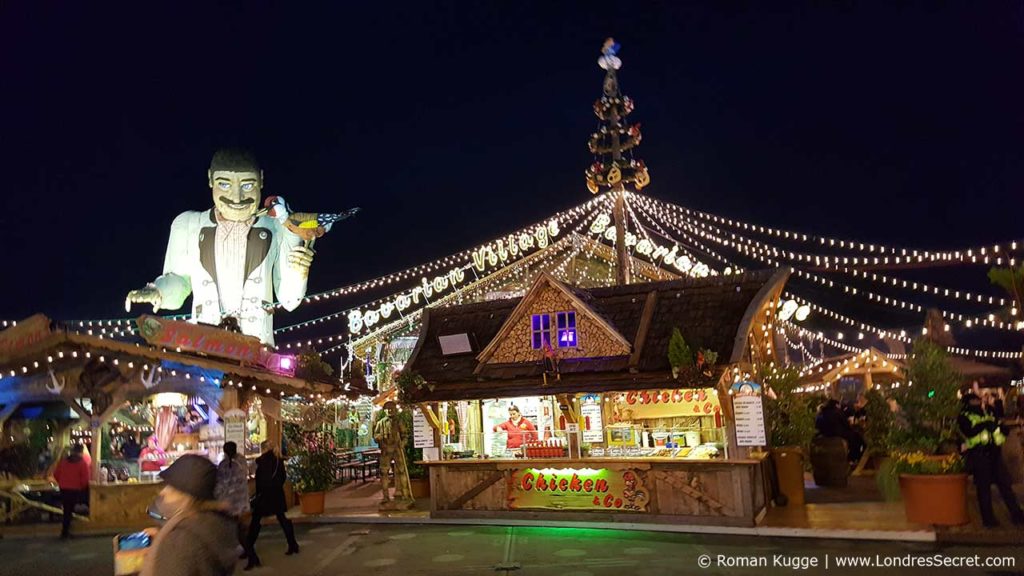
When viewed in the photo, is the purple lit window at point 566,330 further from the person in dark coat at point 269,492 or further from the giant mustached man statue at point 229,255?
the giant mustached man statue at point 229,255

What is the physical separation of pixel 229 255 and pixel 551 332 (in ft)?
67.4

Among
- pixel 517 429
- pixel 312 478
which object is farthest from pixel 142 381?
pixel 517 429

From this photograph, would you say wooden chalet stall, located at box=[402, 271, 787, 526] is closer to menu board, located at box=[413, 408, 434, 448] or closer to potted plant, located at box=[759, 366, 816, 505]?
menu board, located at box=[413, 408, 434, 448]

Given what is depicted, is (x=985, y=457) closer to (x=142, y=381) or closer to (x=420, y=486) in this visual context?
(x=420, y=486)

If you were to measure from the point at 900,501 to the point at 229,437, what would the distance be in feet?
41.1

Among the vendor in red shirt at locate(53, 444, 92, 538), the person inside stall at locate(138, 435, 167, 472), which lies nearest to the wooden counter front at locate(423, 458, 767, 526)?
the person inside stall at locate(138, 435, 167, 472)

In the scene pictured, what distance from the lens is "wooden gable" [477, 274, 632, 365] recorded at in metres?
12.4

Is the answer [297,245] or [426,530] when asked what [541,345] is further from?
[297,245]

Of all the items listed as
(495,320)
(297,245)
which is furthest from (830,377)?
(297,245)

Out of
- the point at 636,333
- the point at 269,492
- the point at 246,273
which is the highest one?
the point at 246,273

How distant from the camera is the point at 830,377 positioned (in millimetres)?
22422

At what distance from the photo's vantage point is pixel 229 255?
1156 inches

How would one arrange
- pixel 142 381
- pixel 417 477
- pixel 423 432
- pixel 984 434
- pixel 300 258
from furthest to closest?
pixel 300 258 < pixel 417 477 < pixel 142 381 < pixel 423 432 < pixel 984 434

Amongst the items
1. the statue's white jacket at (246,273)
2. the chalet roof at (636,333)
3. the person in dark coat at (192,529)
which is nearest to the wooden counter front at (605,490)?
the chalet roof at (636,333)
